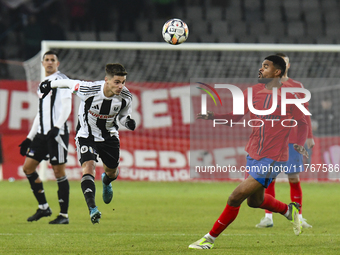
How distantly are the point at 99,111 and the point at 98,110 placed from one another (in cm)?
2

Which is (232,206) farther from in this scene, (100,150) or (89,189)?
(100,150)

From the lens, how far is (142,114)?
14.0m

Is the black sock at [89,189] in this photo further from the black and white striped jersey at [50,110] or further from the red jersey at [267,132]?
the black and white striped jersey at [50,110]

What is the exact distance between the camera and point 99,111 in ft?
20.1

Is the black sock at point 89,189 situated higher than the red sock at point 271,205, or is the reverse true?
the black sock at point 89,189

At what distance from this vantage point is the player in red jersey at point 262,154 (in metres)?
5.26

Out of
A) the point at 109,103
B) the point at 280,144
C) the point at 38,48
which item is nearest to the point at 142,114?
the point at 38,48

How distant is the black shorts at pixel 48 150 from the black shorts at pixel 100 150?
0.84 m

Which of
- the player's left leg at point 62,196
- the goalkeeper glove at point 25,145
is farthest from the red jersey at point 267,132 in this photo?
the goalkeeper glove at point 25,145

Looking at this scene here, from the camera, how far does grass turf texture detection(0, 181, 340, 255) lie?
5359mm

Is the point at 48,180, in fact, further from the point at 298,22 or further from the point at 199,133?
the point at 298,22

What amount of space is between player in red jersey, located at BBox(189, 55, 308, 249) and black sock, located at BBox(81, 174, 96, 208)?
1072mm

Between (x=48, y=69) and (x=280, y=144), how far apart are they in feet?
11.0

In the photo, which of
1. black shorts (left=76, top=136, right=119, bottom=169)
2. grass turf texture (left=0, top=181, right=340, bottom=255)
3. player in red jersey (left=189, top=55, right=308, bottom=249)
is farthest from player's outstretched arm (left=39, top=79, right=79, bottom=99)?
grass turf texture (left=0, top=181, right=340, bottom=255)
